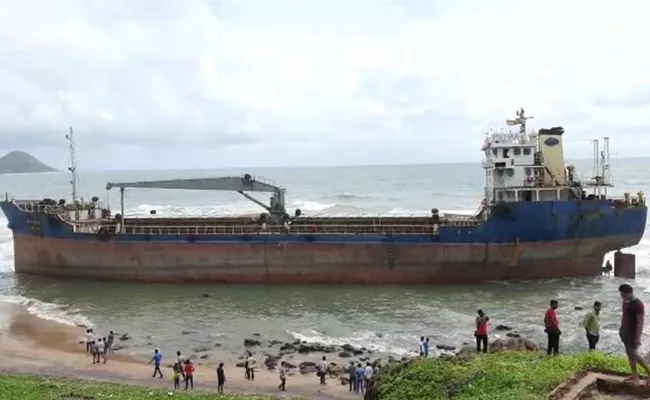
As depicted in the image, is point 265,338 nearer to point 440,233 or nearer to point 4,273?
point 440,233

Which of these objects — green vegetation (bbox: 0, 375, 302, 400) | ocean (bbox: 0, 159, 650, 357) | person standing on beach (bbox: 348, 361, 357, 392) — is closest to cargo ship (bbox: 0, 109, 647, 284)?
ocean (bbox: 0, 159, 650, 357)

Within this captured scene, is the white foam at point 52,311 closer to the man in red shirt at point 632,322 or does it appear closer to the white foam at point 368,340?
the white foam at point 368,340

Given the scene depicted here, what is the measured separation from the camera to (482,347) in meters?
17.0

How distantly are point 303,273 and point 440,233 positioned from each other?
746 cm

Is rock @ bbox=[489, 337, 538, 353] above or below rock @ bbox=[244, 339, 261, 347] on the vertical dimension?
above

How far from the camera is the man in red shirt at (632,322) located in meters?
9.09

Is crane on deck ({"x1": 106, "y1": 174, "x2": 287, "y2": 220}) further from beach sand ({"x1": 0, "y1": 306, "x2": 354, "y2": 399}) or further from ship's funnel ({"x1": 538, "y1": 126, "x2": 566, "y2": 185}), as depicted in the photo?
ship's funnel ({"x1": 538, "y1": 126, "x2": 566, "y2": 185})

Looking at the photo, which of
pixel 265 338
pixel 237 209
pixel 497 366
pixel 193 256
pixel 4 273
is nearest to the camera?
pixel 497 366

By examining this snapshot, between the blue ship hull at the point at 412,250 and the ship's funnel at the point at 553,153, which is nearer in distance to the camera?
the blue ship hull at the point at 412,250

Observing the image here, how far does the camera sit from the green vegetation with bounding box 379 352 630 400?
988 cm

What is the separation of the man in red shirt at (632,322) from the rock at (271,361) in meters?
13.3

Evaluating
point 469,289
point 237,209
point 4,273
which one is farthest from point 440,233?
point 237,209

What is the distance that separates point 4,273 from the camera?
128ft

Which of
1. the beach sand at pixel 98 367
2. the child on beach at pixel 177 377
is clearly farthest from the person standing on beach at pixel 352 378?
the child on beach at pixel 177 377
